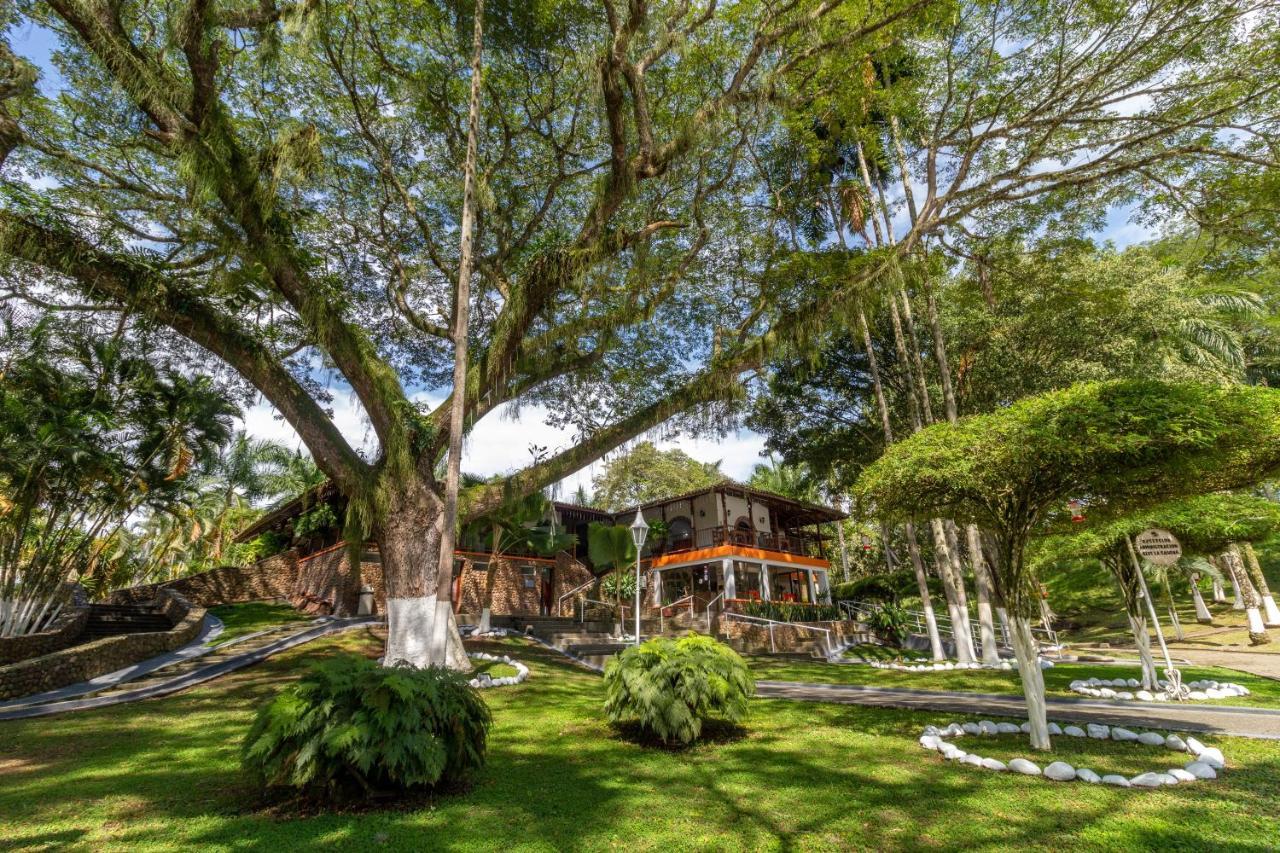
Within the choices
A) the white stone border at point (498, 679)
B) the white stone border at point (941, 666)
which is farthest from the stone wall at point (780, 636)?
the white stone border at point (498, 679)

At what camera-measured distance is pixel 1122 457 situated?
4.71 metres

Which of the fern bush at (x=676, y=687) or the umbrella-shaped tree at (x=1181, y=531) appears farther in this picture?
the umbrella-shaped tree at (x=1181, y=531)

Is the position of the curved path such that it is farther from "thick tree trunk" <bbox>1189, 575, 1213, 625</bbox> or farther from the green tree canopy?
"thick tree trunk" <bbox>1189, 575, 1213, 625</bbox>

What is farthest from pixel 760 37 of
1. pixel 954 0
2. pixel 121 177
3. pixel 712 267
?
pixel 121 177

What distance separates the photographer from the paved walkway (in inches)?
236

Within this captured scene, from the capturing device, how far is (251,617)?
1630 cm

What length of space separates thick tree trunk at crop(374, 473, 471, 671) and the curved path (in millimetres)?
3883

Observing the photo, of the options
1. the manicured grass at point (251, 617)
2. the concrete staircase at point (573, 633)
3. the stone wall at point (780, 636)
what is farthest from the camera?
the stone wall at point (780, 636)

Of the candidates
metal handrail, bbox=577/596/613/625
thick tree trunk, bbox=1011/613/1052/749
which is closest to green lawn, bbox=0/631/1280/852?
thick tree trunk, bbox=1011/613/1052/749

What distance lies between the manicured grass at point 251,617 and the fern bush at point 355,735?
1129cm

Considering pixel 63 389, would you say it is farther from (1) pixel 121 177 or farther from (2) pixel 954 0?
(2) pixel 954 0

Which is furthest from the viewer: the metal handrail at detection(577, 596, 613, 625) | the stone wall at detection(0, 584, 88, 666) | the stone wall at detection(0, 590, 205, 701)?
the metal handrail at detection(577, 596, 613, 625)

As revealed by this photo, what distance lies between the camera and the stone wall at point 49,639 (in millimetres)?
9961

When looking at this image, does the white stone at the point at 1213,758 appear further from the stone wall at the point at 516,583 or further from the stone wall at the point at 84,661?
the stone wall at the point at 516,583
